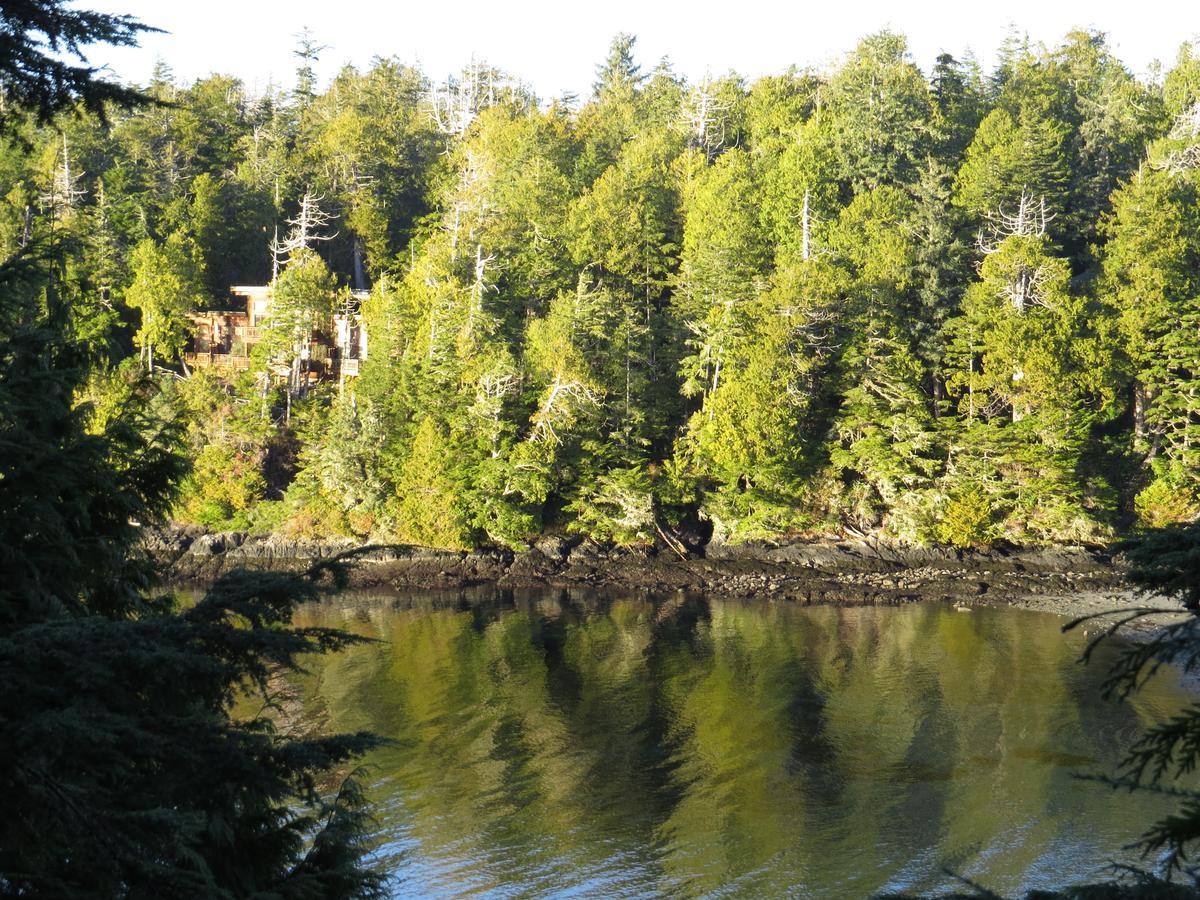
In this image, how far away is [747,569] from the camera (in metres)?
39.6

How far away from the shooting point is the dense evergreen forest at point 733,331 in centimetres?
4066

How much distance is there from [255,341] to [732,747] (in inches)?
1335

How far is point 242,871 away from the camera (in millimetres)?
7949

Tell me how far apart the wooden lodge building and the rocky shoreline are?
9.32m

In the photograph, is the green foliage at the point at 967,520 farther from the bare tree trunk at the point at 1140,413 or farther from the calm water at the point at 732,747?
the bare tree trunk at the point at 1140,413

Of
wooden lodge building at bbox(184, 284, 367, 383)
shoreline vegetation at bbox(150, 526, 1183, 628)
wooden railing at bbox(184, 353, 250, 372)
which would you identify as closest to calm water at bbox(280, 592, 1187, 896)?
shoreline vegetation at bbox(150, 526, 1183, 628)

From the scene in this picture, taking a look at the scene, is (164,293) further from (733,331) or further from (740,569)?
(740,569)

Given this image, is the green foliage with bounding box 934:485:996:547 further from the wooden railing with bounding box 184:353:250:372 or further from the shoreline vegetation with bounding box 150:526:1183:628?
the wooden railing with bounding box 184:353:250:372

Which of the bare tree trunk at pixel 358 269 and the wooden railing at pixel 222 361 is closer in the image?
the wooden railing at pixel 222 361

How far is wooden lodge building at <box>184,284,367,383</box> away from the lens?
49188 millimetres

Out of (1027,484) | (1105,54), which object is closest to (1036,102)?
(1105,54)

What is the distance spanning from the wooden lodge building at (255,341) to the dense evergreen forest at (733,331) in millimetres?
984

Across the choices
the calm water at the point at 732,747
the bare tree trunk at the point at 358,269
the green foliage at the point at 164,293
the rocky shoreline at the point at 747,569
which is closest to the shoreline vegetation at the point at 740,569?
the rocky shoreline at the point at 747,569

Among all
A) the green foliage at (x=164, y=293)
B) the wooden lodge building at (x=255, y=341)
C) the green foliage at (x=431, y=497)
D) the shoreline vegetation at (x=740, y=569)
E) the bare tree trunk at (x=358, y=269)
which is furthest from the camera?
the bare tree trunk at (x=358, y=269)
